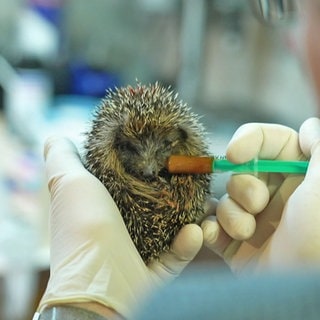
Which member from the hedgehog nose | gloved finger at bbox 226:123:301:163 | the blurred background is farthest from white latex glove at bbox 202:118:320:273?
the blurred background

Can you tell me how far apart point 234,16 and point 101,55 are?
0.75 m

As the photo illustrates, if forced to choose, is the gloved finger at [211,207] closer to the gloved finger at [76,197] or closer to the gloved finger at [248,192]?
the gloved finger at [248,192]

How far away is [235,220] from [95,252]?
0.22 meters

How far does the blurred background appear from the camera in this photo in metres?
2.87

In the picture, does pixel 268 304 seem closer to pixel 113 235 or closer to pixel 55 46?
pixel 113 235

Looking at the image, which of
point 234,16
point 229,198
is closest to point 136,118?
point 229,198

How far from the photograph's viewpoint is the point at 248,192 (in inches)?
37.0

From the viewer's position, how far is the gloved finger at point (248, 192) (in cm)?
94

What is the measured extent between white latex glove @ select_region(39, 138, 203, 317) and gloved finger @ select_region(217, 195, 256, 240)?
0.06 metres

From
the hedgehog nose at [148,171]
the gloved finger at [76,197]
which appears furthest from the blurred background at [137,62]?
the hedgehog nose at [148,171]

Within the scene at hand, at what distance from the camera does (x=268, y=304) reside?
1.09ft

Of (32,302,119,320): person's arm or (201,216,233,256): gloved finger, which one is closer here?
(32,302,119,320): person's arm

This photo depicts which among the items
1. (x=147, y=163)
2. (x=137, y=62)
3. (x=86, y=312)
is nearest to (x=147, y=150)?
(x=147, y=163)

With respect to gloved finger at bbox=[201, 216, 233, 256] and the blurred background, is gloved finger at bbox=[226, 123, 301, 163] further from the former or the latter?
the blurred background
